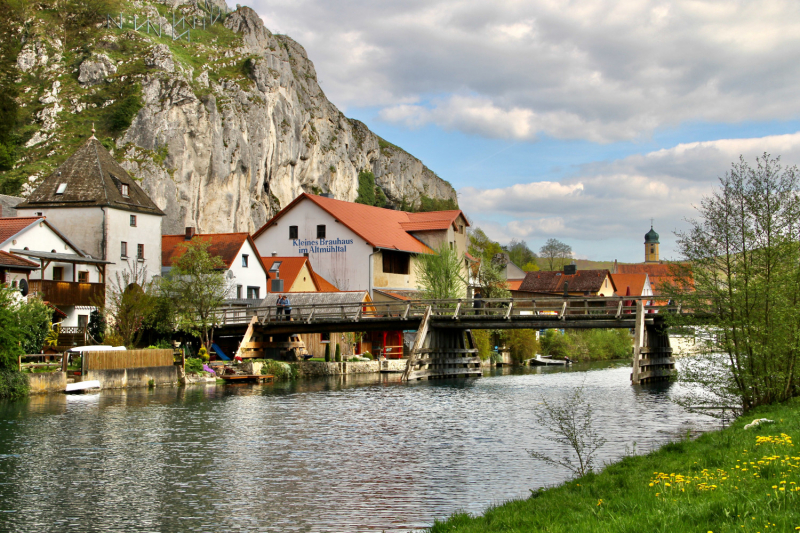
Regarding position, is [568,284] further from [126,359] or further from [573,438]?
[573,438]

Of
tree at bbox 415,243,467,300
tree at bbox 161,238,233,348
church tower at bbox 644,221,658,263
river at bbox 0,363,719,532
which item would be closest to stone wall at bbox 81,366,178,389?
river at bbox 0,363,719,532

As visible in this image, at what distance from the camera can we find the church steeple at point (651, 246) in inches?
7623

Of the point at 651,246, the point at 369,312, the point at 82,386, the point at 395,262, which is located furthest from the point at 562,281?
the point at 651,246

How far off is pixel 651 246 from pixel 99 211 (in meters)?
164

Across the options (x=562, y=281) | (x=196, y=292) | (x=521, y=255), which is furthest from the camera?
(x=521, y=255)

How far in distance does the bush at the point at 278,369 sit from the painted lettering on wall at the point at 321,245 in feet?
59.4

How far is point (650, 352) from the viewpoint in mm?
44594

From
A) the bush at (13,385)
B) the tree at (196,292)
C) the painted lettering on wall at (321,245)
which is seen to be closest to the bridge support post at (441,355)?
the tree at (196,292)

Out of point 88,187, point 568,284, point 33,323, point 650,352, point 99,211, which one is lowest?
point 650,352

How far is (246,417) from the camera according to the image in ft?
90.0

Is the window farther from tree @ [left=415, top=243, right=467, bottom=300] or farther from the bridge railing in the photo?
the bridge railing

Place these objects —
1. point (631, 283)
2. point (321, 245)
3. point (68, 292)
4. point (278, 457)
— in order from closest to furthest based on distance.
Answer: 1. point (278, 457)
2. point (68, 292)
3. point (321, 245)
4. point (631, 283)

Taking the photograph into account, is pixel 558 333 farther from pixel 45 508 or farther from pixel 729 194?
pixel 45 508

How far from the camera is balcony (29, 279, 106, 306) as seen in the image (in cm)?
4341
